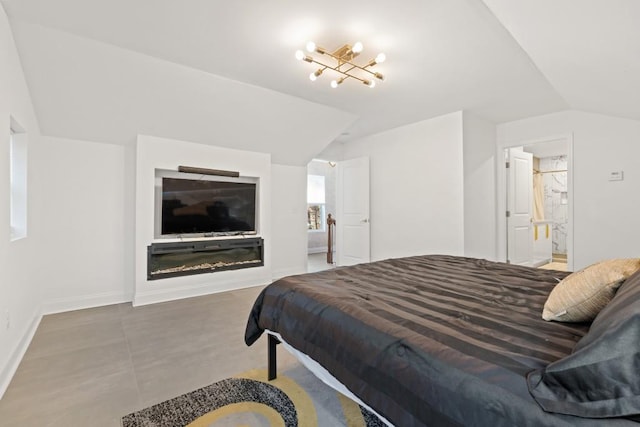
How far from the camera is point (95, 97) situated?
318 cm

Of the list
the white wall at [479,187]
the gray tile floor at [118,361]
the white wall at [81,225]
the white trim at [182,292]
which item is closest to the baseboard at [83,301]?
the white wall at [81,225]

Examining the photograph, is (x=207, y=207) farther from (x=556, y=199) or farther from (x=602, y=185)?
(x=556, y=199)

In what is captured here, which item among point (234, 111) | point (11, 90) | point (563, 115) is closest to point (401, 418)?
point (11, 90)

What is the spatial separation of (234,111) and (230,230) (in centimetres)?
173

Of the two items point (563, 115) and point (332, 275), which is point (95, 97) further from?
point (563, 115)

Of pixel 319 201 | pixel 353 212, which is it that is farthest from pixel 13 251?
pixel 319 201

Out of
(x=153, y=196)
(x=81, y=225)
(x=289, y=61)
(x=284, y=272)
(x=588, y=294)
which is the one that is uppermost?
(x=289, y=61)

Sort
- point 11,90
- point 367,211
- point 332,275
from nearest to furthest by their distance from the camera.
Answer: point 332,275, point 11,90, point 367,211

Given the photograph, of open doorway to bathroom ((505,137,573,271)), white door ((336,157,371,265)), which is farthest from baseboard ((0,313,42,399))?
open doorway to bathroom ((505,137,573,271))

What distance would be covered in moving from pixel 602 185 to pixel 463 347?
14.0 ft

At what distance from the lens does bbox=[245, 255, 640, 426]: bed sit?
733mm

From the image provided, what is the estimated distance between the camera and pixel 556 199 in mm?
7418

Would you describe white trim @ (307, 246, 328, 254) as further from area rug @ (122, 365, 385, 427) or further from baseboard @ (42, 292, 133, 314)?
area rug @ (122, 365, 385, 427)

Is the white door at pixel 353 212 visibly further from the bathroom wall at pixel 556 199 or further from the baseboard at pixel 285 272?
the bathroom wall at pixel 556 199
